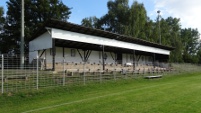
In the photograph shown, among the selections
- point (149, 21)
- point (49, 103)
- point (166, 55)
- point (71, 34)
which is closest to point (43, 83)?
point (49, 103)

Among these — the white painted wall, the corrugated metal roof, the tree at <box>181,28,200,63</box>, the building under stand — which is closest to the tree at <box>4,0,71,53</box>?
the building under stand

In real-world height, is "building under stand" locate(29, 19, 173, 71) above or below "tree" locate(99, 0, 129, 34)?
below

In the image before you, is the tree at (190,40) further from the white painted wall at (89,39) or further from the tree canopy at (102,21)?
the white painted wall at (89,39)

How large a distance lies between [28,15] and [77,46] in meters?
12.3

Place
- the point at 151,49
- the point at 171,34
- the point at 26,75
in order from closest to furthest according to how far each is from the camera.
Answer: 1. the point at 26,75
2. the point at 151,49
3. the point at 171,34

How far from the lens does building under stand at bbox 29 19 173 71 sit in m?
23.1

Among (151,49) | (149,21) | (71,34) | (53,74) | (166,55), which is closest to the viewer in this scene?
(53,74)

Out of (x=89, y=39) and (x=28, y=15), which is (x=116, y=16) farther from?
(x=89, y=39)

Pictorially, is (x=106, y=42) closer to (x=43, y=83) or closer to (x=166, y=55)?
(x=43, y=83)

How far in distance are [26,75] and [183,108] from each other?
8.37 metres

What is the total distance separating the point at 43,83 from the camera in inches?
568

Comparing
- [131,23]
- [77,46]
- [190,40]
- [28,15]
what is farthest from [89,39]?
[190,40]

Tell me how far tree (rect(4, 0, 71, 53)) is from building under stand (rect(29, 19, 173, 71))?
8504 millimetres

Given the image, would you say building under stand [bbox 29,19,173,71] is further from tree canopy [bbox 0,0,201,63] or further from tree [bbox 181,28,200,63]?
tree [bbox 181,28,200,63]
